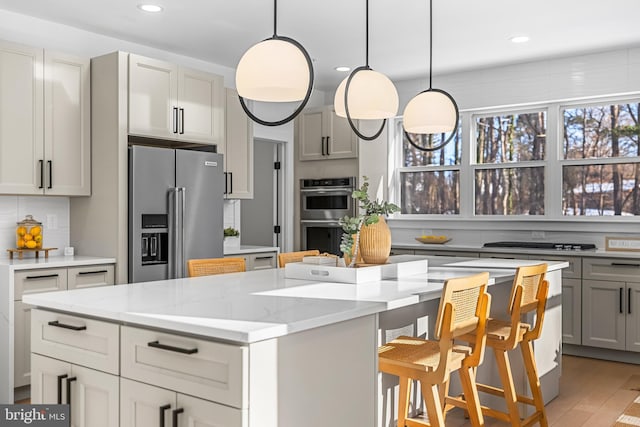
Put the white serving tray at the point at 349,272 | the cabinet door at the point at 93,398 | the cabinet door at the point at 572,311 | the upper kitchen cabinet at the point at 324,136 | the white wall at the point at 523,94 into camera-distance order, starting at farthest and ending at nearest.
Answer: the upper kitchen cabinet at the point at 324,136, the white wall at the point at 523,94, the cabinet door at the point at 572,311, the white serving tray at the point at 349,272, the cabinet door at the point at 93,398

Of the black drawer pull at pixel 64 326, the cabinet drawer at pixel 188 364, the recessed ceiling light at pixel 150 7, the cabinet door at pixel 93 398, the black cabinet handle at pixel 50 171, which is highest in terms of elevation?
the recessed ceiling light at pixel 150 7

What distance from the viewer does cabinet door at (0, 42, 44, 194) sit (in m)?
4.03

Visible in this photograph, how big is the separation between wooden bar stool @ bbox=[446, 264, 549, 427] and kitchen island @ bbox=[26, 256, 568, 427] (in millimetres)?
548

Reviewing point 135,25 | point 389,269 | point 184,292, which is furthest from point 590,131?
point 184,292

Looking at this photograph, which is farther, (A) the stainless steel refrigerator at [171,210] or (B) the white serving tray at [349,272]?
(A) the stainless steel refrigerator at [171,210]

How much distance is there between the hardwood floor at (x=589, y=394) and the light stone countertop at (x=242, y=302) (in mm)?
1035

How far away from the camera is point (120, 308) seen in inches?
81.2

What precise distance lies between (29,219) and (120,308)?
105 inches

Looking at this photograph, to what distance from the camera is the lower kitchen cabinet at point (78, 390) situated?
6.67ft

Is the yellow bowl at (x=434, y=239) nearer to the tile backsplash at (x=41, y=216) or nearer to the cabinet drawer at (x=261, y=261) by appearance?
the cabinet drawer at (x=261, y=261)

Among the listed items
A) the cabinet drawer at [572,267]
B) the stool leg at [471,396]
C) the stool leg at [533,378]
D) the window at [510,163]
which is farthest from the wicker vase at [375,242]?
the window at [510,163]

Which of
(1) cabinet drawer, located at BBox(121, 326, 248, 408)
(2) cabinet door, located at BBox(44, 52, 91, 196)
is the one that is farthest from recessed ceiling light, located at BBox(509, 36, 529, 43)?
(1) cabinet drawer, located at BBox(121, 326, 248, 408)

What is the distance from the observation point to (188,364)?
181 cm

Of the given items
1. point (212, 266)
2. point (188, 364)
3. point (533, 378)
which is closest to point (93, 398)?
point (188, 364)
